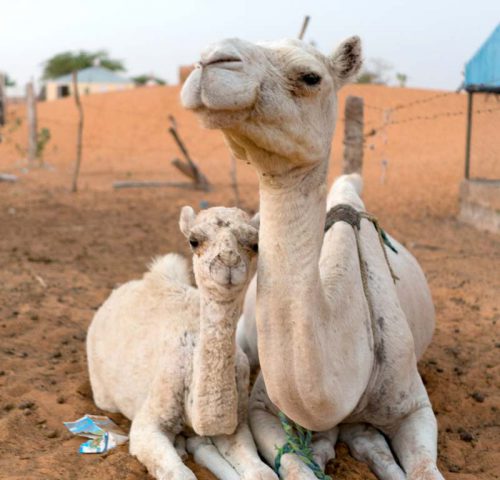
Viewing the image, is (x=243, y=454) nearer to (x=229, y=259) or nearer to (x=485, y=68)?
(x=229, y=259)

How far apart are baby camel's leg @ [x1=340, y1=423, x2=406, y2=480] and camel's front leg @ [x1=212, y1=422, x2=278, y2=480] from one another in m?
0.54

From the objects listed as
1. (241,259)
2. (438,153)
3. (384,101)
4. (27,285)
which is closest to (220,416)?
(241,259)

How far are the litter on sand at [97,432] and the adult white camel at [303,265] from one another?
30.8 inches

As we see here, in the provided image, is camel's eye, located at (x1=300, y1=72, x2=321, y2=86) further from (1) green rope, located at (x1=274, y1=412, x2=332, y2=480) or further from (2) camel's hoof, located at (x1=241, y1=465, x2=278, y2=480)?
(2) camel's hoof, located at (x1=241, y1=465, x2=278, y2=480)

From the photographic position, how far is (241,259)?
2818mm

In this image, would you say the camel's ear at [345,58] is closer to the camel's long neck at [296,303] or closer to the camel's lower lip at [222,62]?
the camel's long neck at [296,303]

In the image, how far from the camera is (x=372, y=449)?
3.40m

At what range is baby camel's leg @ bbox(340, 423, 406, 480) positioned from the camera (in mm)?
3252

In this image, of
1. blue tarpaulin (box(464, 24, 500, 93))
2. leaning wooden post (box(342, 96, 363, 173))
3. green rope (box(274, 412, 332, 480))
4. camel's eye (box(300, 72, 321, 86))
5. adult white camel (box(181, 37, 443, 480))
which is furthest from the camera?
blue tarpaulin (box(464, 24, 500, 93))

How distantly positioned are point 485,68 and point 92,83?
148 ft

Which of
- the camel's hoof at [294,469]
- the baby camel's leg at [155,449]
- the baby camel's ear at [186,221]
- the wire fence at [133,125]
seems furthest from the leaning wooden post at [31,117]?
the camel's hoof at [294,469]

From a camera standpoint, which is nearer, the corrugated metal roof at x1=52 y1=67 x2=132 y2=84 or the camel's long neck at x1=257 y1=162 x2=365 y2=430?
the camel's long neck at x1=257 y1=162 x2=365 y2=430

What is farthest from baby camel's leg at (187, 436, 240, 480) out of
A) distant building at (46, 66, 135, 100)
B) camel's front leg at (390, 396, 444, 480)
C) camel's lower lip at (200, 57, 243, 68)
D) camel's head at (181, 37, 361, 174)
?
distant building at (46, 66, 135, 100)

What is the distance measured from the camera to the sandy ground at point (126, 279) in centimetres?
367
